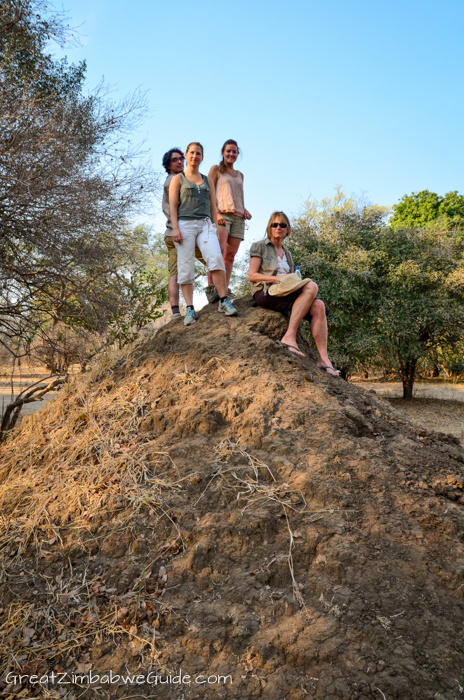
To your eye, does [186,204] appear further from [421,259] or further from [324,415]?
[421,259]

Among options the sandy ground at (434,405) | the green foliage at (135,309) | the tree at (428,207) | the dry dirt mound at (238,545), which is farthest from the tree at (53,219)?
the tree at (428,207)

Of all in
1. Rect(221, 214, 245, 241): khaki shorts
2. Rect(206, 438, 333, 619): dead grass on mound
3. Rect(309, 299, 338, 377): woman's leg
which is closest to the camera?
Rect(206, 438, 333, 619): dead grass on mound

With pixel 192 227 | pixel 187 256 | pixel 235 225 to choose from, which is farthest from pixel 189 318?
pixel 235 225

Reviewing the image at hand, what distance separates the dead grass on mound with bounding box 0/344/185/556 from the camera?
3.07 meters

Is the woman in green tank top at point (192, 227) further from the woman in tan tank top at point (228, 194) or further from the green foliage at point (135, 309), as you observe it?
the green foliage at point (135, 309)

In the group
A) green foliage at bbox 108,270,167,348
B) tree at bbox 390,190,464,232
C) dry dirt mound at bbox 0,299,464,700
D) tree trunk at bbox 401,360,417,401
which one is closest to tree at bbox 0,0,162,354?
green foliage at bbox 108,270,167,348

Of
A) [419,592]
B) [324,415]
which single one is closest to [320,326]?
[324,415]

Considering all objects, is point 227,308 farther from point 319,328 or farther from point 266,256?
point 319,328

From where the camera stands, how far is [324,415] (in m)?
3.44

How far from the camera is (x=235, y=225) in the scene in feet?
18.0

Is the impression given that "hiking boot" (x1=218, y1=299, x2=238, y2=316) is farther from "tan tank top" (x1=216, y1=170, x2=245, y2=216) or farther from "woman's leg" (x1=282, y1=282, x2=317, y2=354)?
"tan tank top" (x1=216, y1=170, x2=245, y2=216)

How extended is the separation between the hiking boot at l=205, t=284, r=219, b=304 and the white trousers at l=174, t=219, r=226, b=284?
11.6 inches

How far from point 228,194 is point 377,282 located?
9.55 m

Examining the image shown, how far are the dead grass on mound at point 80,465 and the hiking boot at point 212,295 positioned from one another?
994mm
